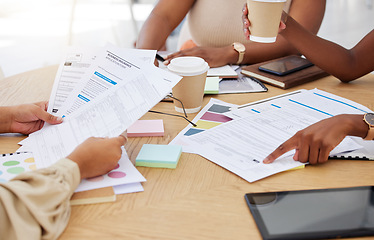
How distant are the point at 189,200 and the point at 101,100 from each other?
354 millimetres

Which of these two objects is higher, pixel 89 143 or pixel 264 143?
pixel 89 143

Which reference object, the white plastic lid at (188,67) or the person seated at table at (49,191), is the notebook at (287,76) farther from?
the person seated at table at (49,191)

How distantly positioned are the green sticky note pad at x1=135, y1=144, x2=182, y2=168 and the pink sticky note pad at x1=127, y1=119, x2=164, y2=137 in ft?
0.30

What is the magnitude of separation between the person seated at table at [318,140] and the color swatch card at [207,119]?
0.69ft

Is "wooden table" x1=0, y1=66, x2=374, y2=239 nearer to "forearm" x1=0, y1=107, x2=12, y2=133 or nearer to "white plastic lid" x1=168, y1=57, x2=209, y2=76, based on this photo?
"forearm" x1=0, y1=107, x2=12, y2=133

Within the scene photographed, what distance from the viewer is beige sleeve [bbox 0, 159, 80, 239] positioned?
0.60 m

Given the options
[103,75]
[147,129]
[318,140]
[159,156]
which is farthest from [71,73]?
[318,140]

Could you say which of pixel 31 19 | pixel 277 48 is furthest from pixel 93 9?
pixel 277 48

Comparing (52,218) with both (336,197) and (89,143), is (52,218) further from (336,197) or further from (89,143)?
(336,197)

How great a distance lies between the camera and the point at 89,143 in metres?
0.77

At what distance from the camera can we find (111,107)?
35.1 inches

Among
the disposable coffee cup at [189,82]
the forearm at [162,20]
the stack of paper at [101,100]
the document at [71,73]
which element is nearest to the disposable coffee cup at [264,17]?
the disposable coffee cup at [189,82]

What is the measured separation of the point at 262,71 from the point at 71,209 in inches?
33.7

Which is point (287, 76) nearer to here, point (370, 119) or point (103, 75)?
point (370, 119)
